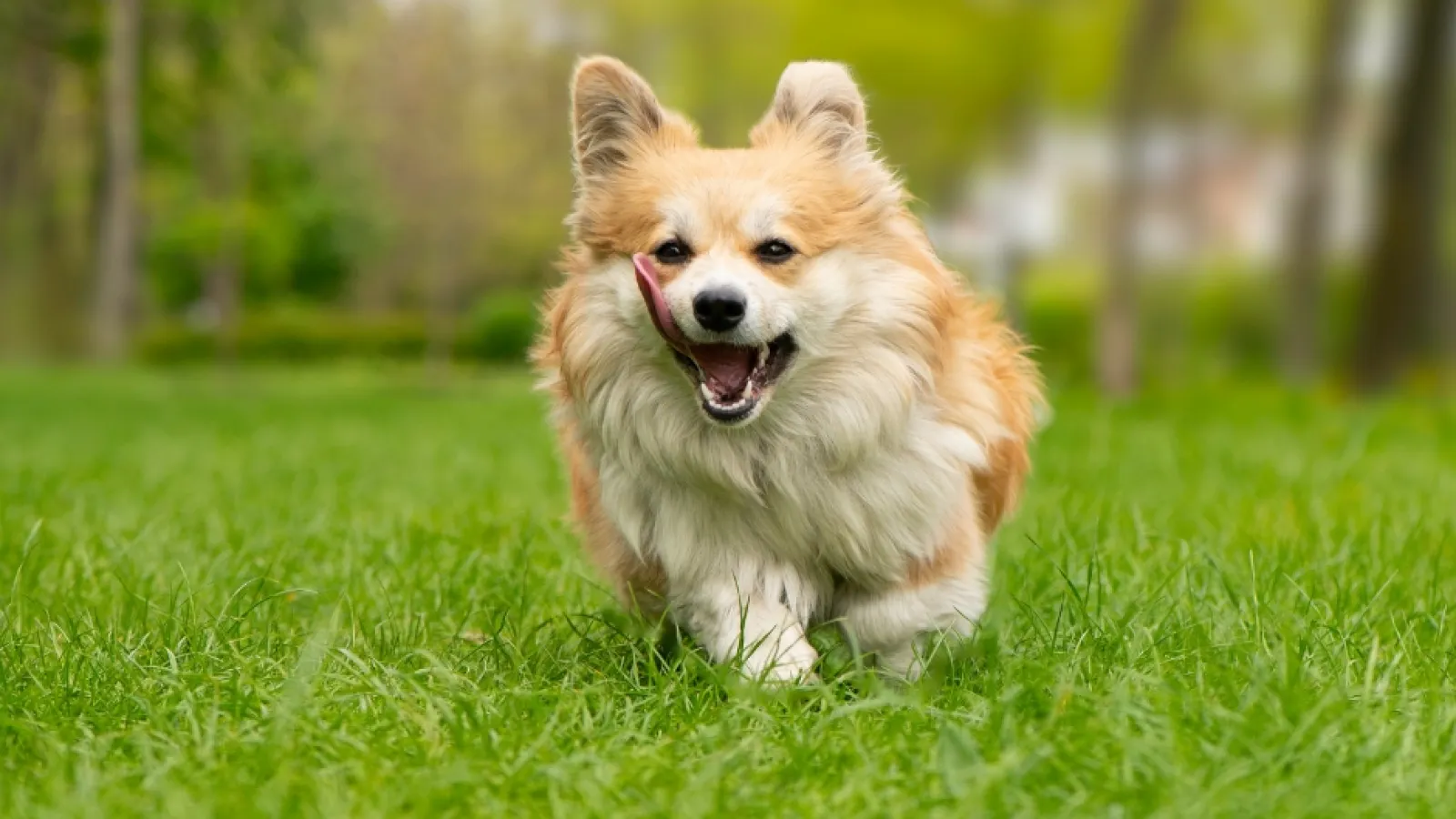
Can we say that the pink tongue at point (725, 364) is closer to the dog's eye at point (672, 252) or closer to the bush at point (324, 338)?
the dog's eye at point (672, 252)

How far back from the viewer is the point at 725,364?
3324mm

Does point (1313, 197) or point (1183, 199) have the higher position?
point (1313, 197)

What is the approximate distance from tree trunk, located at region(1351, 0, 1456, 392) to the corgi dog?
34.2 ft

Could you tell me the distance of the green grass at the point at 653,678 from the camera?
245cm

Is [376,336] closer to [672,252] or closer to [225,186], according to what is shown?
[225,186]

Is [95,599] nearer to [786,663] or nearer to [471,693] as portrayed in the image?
[471,693]

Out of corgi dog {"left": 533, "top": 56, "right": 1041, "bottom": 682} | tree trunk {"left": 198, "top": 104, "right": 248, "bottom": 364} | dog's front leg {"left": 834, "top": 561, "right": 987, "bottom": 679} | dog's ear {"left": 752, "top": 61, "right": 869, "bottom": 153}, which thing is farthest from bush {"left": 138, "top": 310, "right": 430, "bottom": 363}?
dog's front leg {"left": 834, "top": 561, "right": 987, "bottom": 679}

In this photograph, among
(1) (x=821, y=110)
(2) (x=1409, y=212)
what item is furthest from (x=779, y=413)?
(2) (x=1409, y=212)

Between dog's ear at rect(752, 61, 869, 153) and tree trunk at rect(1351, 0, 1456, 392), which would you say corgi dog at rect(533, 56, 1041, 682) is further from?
tree trunk at rect(1351, 0, 1456, 392)

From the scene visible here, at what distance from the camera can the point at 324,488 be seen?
6.42m

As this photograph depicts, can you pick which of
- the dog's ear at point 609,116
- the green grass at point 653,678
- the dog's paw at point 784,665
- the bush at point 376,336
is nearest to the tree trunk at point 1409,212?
the green grass at point 653,678

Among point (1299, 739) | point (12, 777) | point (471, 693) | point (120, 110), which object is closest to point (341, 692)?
point (471, 693)

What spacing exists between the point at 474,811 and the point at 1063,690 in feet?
3.50

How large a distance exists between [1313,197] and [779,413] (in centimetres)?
1498
